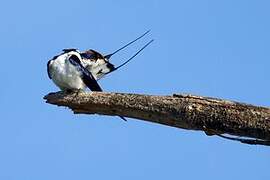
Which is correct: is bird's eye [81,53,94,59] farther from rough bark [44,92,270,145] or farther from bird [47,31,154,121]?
rough bark [44,92,270,145]

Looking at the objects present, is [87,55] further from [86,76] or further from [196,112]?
[196,112]

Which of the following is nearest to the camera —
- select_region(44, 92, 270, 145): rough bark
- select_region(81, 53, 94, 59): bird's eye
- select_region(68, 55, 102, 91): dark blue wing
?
select_region(44, 92, 270, 145): rough bark

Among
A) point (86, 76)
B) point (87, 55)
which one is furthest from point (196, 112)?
point (87, 55)

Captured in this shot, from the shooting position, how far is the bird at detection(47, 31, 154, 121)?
935 cm

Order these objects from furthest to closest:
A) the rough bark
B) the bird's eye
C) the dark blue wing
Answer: the bird's eye
the dark blue wing
the rough bark

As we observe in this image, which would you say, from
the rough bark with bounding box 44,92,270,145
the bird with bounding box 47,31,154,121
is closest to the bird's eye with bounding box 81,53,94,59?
the bird with bounding box 47,31,154,121

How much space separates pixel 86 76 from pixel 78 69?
15 cm

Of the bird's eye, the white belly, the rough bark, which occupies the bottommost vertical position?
the rough bark

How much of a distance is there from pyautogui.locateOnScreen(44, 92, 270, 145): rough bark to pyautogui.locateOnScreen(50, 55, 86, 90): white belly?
823mm

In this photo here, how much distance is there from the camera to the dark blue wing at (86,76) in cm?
934

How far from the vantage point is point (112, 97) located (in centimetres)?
853

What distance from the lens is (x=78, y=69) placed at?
9477 mm

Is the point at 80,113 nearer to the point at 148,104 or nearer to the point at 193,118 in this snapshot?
the point at 148,104

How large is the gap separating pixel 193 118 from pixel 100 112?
1.30 metres
